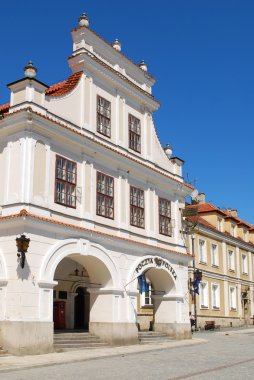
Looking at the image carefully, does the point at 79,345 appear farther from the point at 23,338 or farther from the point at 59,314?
the point at 59,314

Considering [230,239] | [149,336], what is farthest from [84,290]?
[230,239]

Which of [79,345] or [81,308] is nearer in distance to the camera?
[79,345]

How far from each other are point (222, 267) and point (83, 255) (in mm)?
23595

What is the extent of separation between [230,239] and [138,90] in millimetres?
21502

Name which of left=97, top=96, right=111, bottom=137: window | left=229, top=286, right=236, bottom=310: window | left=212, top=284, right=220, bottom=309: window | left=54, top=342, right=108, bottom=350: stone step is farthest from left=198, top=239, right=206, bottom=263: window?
left=54, top=342, right=108, bottom=350: stone step

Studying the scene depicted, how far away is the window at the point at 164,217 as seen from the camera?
25.8 meters

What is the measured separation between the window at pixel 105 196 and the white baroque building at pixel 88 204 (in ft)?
0.15

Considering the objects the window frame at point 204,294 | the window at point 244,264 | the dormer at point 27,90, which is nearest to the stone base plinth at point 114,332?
the dormer at point 27,90

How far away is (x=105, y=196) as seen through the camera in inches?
856

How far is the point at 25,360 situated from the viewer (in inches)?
592

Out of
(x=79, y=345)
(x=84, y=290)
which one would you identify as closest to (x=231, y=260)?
(x=84, y=290)

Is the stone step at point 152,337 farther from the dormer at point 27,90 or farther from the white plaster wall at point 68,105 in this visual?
the dormer at point 27,90

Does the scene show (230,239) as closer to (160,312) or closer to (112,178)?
(160,312)

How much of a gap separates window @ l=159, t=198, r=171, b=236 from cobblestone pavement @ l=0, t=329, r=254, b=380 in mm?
8139
